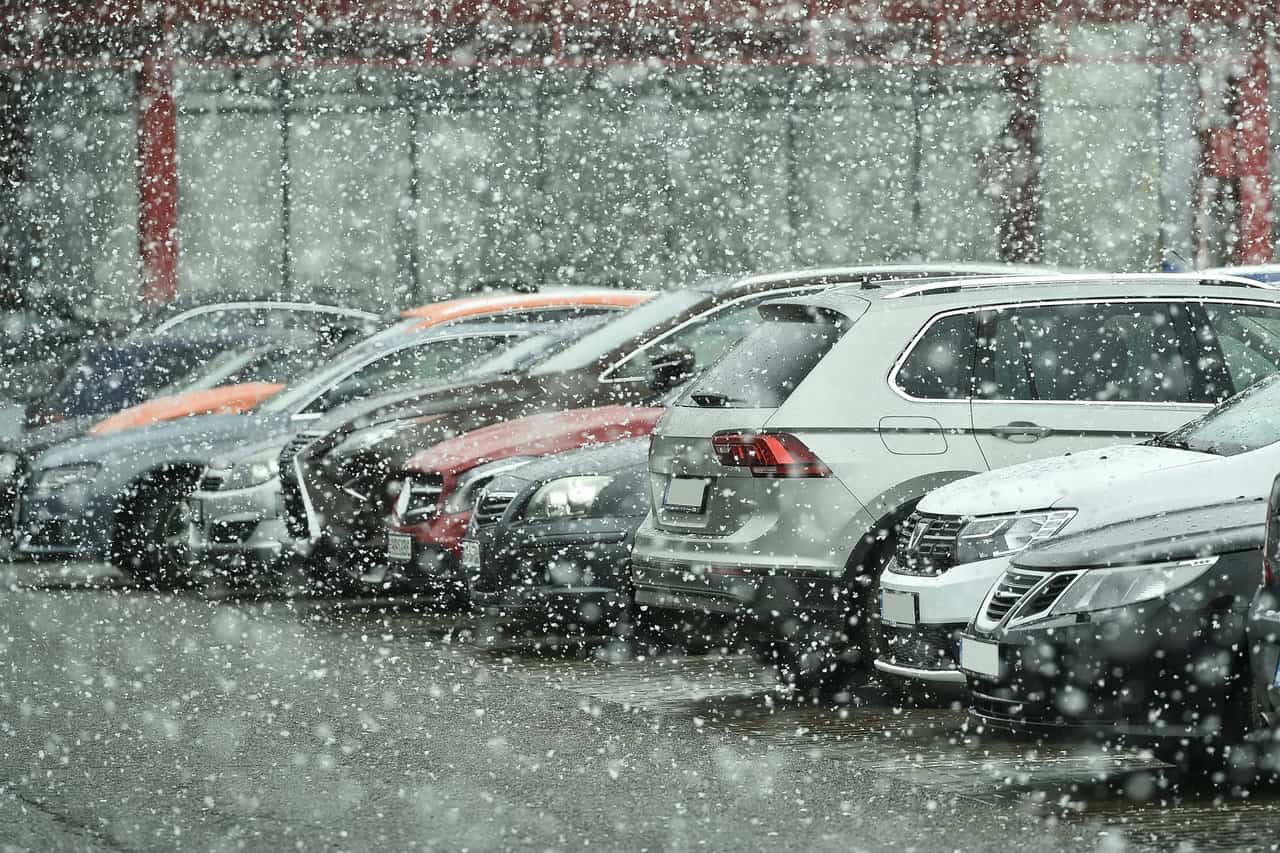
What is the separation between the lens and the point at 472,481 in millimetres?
11852

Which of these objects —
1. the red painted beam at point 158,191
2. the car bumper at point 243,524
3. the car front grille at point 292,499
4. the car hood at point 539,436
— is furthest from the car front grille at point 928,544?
the red painted beam at point 158,191

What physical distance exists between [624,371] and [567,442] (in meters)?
0.69

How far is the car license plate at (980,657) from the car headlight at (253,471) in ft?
24.0

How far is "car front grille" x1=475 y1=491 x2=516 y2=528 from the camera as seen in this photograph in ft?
36.9

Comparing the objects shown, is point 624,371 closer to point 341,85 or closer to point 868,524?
point 868,524

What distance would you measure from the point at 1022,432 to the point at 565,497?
2724mm

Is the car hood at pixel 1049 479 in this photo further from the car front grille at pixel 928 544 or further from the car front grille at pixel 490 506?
the car front grille at pixel 490 506

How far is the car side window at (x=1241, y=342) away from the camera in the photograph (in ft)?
29.6

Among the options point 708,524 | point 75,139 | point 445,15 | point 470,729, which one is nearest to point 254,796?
point 470,729

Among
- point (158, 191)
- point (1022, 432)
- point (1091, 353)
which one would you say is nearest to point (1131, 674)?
point (1022, 432)

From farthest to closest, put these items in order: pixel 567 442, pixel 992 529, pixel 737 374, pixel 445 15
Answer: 1. pixel 445 15
2. pixel 567 442
3. pixel 737 374
4. pixel 992 529

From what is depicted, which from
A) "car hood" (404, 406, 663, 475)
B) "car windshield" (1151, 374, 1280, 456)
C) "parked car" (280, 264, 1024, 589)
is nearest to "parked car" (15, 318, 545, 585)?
"parked car" (280, 264, 1024, 589)

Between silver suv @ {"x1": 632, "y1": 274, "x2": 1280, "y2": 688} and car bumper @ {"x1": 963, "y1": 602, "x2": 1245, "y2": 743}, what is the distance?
1795 mm

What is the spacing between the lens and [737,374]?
9.10m
